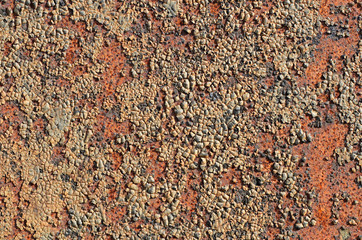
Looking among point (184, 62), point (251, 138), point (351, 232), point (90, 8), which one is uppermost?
point (90, 8)

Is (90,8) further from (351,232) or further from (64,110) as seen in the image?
(351,232)

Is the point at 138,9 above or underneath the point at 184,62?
above

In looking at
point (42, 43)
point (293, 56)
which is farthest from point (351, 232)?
point (42, 43)

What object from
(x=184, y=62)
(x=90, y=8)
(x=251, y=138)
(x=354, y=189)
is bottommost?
(x=354, y=189)

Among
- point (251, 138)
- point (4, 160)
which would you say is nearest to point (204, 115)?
point (251, 138)

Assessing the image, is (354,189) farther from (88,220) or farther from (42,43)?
(42,43)

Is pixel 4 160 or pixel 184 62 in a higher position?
pixel 184 62
